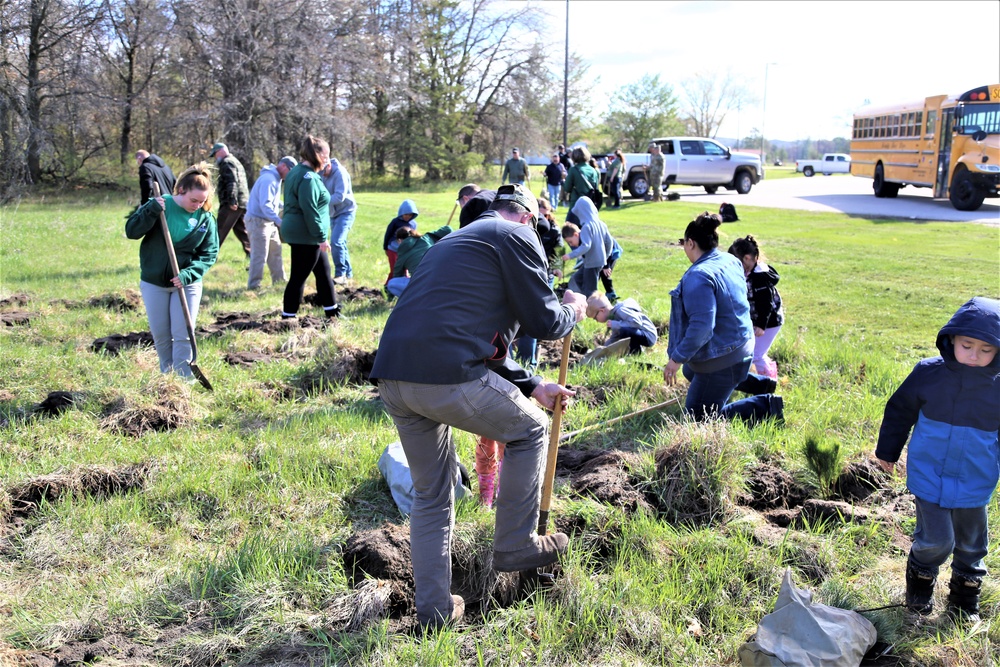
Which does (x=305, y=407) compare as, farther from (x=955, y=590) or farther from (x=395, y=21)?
(x=395, y=21)

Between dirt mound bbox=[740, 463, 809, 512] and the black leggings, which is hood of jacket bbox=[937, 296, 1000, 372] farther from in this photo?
the black leggings

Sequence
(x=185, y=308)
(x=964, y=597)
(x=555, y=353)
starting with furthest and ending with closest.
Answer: (x=555, y=353) → (x=185, y=308) → (x=964, y=597)

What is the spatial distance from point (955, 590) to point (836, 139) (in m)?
106

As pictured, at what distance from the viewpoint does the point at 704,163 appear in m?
26.5

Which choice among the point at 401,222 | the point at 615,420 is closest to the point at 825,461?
the point at 615,420

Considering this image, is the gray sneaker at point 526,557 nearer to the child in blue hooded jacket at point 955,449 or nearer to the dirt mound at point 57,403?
the child in blue hooded jacket at point 955,449

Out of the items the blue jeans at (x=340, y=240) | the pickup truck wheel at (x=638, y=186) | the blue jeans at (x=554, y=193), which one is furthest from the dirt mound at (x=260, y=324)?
the pickup truck wheel at (x=638, y=186)

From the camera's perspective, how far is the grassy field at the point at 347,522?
324 centimetres

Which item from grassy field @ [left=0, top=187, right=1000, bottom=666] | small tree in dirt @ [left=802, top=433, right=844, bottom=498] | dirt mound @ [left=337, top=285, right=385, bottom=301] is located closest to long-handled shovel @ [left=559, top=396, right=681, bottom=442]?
grassy field @ [left=0, top=187, right=1000, bottom=666]

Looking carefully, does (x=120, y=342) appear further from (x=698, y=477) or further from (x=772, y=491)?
(x=772, y=491)

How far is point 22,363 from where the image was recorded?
666 cm

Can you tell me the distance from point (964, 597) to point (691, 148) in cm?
2473

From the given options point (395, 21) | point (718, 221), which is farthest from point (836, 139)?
point (718, 221)

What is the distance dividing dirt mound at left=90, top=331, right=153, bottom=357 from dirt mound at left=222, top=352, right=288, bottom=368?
908mm
